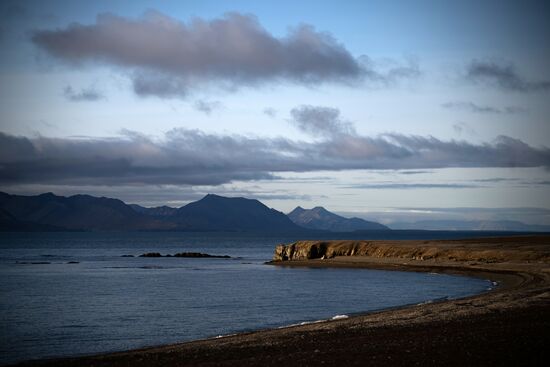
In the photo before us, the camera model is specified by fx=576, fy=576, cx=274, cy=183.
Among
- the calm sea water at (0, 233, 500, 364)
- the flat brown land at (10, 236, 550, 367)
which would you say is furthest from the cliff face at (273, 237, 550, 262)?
the flat brown land at (10, 236, 550, 367)

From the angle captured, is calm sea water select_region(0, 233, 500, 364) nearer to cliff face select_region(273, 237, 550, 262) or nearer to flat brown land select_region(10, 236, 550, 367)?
flat brown land select_region(10, 236, 550, 367)

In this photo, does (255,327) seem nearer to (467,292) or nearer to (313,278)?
(467,292)

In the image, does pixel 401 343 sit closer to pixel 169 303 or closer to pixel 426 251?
pixel 169 303

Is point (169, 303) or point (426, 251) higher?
point (426, 251)

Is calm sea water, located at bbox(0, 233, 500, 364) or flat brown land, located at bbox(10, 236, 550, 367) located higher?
flat brown land, located at bbox(10, 236, 550, 367)

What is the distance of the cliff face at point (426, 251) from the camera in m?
79.6

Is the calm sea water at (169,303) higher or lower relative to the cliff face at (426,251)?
lower

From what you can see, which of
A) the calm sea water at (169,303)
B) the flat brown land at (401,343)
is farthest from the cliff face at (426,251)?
the flat brown land at (401,343)

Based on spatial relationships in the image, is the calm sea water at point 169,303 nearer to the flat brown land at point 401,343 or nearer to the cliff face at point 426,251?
the flat brown land at point 401,343

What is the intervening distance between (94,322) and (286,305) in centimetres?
1578

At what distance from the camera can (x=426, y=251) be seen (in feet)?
314

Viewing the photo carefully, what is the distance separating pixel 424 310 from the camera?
3628cm

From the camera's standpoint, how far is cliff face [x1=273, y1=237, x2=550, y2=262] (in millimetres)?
79569

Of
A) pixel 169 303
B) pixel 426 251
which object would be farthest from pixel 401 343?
pixel 426 251
